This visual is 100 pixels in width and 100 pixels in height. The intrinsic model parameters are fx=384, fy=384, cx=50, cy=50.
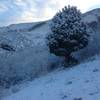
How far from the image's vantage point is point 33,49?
3903cm

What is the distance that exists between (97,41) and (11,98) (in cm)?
1455

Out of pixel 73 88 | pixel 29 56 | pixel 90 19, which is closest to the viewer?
pixel 73 88

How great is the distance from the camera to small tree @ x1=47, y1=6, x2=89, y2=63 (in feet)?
94.4

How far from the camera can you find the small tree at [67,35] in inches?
1133

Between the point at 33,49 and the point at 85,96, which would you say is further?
the point at 33,49

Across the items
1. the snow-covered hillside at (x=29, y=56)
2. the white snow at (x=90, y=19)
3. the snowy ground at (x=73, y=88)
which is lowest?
the snowy ground at (x=73, y=88)

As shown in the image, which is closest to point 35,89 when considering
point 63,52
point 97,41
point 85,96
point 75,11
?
point 85,96

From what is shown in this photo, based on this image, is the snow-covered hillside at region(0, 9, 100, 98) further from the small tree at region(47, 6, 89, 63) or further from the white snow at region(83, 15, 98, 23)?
the small tree at region(47, 6, 89, 63)

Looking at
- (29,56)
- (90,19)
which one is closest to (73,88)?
(29,56)

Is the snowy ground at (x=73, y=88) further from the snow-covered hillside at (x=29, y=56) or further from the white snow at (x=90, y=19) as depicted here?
the white snow at (x=90, y=19)

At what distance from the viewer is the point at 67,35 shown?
28750mm

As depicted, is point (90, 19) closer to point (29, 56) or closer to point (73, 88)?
point (29, 56)

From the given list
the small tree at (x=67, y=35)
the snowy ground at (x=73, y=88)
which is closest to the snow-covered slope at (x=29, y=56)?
the small tree at (x=67, y=35)

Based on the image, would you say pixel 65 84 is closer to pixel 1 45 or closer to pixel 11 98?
pixel 11 98
